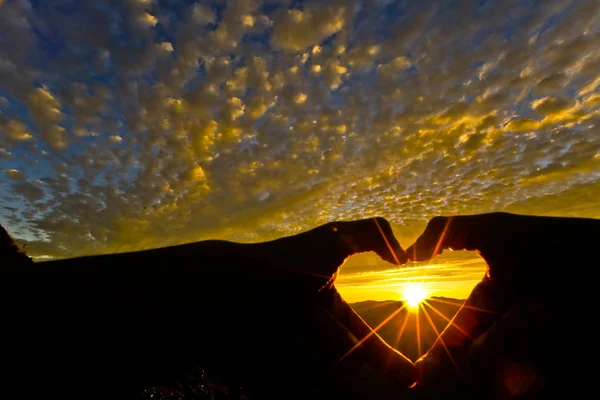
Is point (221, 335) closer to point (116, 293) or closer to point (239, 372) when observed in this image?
point (239, 372)

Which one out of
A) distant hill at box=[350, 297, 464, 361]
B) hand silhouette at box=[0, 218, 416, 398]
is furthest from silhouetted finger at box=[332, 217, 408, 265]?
distant hill at box=[350, 297, 464, 361]

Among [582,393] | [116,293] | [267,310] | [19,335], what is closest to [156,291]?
[116,293]

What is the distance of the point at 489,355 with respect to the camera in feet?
13.3

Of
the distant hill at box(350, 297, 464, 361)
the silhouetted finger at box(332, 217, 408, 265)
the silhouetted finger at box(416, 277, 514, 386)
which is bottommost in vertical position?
the distant hill at box(350, 297, 464, 361)

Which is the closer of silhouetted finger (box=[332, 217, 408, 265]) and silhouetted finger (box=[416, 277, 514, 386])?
silhouetted finger (box=[416, 277, 514, 386])

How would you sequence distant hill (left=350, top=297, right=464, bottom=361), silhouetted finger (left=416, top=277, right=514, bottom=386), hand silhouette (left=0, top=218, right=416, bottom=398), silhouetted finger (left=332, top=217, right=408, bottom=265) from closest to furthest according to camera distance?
1. hand silhouette (left=0, top=218, right=416, bottom=398)
2. silhouetted finger (left=416, top=277, right=514, bottom=386)
3. silhouetted finger (left=332, top=217, right=408, bottom=265)
4. distant hill (left=350, top=297, right=464, bottom=361)

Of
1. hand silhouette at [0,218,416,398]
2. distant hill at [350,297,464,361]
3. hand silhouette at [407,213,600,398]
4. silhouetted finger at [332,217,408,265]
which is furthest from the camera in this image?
distant hill at [350,297,464,361]

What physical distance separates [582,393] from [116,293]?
6.89 m

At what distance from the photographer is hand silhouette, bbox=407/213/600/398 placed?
3.65 metres

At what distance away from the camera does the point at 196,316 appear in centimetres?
386

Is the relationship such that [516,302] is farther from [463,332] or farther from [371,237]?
[371,237]

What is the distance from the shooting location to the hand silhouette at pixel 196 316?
3.29 metres

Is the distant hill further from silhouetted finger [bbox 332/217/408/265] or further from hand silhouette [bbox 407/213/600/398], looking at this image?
silhouetted finger [bbox 332/217/408/265]

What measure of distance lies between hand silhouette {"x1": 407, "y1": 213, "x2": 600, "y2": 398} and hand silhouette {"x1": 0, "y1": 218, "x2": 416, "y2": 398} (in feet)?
3.35
